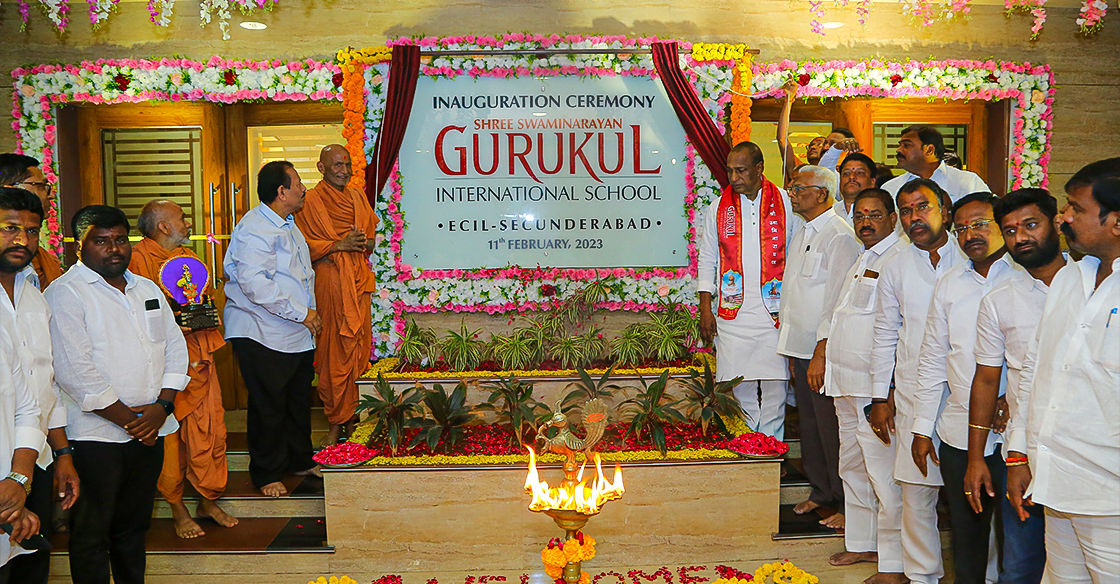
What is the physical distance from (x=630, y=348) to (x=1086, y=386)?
3378 millimetres

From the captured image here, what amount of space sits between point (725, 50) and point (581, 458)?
341 cm

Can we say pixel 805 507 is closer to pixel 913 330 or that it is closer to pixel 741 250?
pixel 913 330

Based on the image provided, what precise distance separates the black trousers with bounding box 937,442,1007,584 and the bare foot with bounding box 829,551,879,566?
2.29 feet

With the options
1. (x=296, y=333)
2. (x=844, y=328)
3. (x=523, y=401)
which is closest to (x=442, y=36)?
(x=296, y=333)

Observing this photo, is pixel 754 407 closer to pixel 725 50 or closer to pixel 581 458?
pixel 581 458

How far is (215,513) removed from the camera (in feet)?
14.0

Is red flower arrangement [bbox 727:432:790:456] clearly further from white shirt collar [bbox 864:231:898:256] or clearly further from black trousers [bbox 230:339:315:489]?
black trousers [bbox 230:339:315:489]

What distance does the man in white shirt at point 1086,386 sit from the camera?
2186 mm

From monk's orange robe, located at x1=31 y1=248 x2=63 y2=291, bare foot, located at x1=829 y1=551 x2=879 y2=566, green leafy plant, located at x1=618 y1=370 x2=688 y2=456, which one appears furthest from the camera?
green leafy plant, located at x1=618 y1=370 x2=688 y2=456

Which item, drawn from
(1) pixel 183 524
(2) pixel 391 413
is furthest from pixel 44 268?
(2) pixel 391 413

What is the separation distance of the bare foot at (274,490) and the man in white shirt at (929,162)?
150 inches

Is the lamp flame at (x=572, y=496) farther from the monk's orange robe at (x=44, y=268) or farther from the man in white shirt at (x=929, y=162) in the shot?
the man in white shirt at (x=929, y=162)

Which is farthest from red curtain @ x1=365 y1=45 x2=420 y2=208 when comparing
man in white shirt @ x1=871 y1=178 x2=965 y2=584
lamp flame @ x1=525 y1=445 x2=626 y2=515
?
man in white shirt @ x1=871 y1=178 x2=965 y2=584

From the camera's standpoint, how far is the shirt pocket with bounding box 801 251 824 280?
4.26 m
